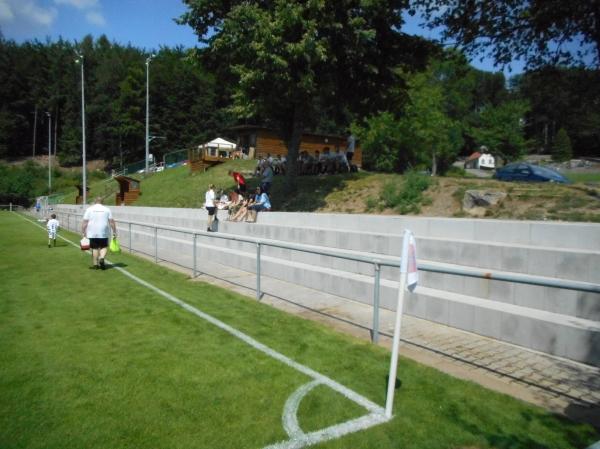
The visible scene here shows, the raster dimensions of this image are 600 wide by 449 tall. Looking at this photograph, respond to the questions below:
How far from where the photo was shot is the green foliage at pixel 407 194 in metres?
14.4

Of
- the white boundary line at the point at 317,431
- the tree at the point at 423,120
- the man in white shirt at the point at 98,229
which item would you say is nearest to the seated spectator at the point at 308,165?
the man in white shirt at the point at 98,229

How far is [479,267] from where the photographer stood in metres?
7.97

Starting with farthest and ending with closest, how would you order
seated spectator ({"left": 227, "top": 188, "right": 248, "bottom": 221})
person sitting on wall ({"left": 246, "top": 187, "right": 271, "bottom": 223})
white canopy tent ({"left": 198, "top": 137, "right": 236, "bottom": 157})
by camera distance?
white canopy tent ({"left": 198, "top": 137, "right": 236, "bottom": 157})
seated spectator ({"left": 227, "top": 188, "right": 248, "bottom": 221})
person sitting on wall ({"left": 246, "top": 187, "right": 271, "bottom": 223})

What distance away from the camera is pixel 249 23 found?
1623cm

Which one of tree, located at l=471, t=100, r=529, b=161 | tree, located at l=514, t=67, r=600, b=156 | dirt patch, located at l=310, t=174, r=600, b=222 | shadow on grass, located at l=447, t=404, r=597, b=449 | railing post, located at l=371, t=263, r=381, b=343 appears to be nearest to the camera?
shadow on grass, located at l=447, t=404, r=597, b=449

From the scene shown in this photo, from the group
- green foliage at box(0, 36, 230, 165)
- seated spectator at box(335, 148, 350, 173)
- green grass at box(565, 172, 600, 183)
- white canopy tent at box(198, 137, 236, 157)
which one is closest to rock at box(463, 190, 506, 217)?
green grass at box(565, 172, 600, 183)

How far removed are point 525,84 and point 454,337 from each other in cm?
1249

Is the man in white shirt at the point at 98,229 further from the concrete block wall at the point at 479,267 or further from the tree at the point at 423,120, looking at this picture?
the tree at the point at 423,120

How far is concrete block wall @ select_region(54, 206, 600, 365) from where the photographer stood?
575 centimetres

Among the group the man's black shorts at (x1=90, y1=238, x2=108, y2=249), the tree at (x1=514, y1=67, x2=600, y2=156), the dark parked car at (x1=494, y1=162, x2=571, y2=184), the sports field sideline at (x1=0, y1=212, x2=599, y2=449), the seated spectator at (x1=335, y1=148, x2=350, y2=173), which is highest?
the tree at (x1=514, y1=67, x2=600, y2=156)

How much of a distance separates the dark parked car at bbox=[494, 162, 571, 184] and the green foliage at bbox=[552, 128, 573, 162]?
70274 mm

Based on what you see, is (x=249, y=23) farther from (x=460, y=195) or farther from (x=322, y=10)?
(x=460, y=195)

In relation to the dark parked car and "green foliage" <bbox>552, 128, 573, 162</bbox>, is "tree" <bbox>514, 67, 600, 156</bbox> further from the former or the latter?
"green foliage" <bbox>552, 128, 573, 162</bbox>

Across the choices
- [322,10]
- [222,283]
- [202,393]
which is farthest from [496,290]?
[322,10]
